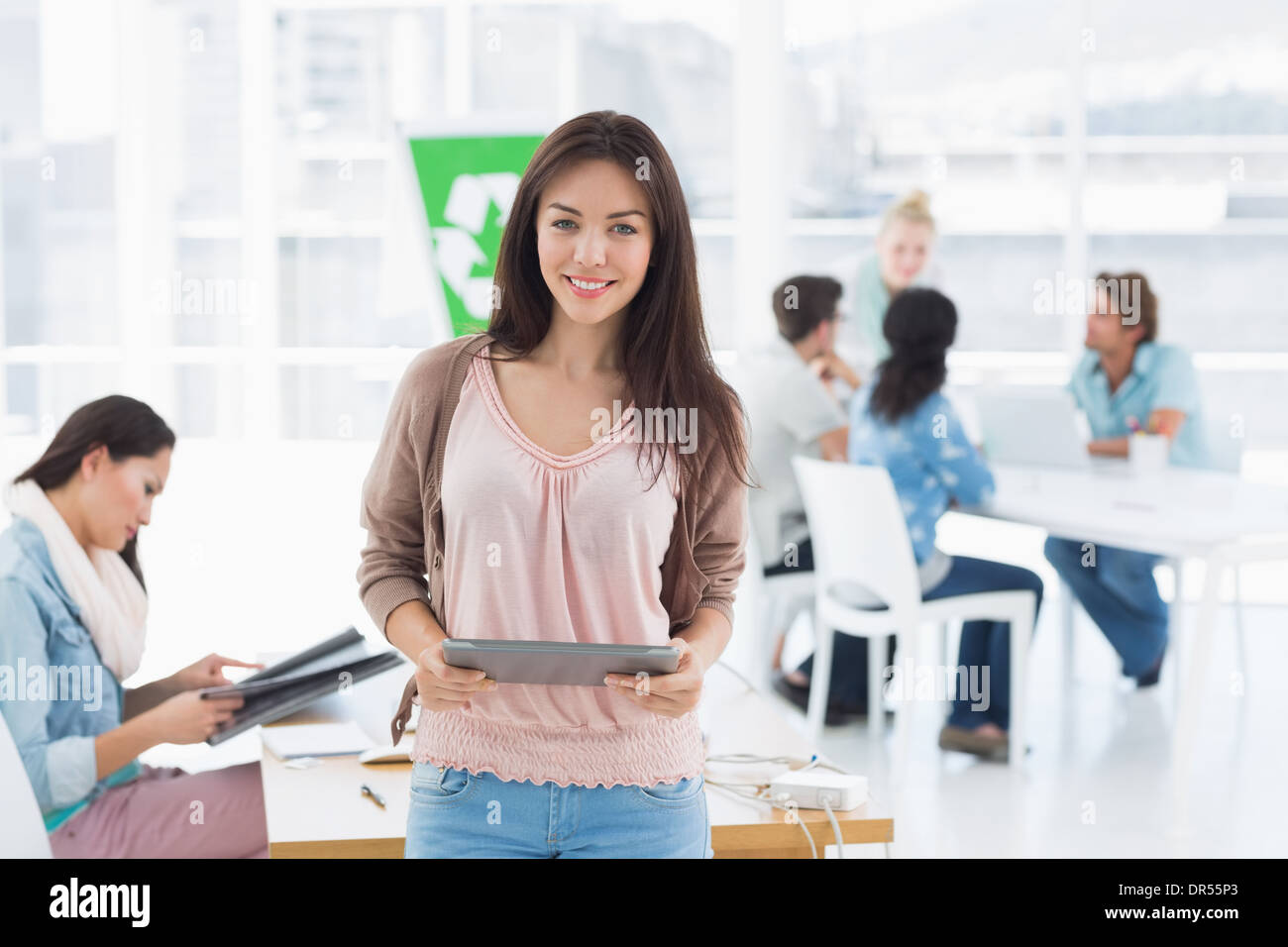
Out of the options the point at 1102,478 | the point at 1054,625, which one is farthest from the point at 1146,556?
the point at 1054,625

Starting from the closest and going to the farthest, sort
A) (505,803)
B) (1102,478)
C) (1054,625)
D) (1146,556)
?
(505,803) < (1102,478) < (1146,556) < (1054,625)

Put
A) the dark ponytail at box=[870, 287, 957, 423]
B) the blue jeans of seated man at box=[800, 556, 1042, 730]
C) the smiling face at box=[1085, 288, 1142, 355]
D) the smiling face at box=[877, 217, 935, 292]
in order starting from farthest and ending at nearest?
the smiling face at box=[877, 217, 935, 292]
the smiling face at box=[1085, 288, 1142, 355]
the blue jeans of seated man at box=[800, 556, 1042, 730]
the dark ponytail at box=[870, 287, 957, 423]

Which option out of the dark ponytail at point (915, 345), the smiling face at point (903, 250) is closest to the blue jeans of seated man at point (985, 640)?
the dark ponytail at point (915, 345)

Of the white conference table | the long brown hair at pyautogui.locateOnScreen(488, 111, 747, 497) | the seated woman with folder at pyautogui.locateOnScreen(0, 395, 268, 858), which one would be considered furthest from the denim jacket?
the white conference table

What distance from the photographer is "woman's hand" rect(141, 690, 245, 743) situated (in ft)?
6.70

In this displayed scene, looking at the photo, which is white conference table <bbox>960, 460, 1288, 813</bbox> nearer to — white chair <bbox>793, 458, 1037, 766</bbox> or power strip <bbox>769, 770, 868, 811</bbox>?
white chair <bbox>793, 458, 1037, 766</bbox>

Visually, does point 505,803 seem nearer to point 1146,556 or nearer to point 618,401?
point 618,401

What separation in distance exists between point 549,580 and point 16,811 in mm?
898

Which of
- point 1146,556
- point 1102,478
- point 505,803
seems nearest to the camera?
point 505,803

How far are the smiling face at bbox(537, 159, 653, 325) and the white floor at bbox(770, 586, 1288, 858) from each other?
7.01 ft

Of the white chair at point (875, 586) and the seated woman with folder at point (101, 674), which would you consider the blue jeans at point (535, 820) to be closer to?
the seated woman with folder at point (101, 674)

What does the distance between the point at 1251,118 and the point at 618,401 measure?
5394mm

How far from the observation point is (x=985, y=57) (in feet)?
19.2

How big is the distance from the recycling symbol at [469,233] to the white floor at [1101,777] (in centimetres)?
168
